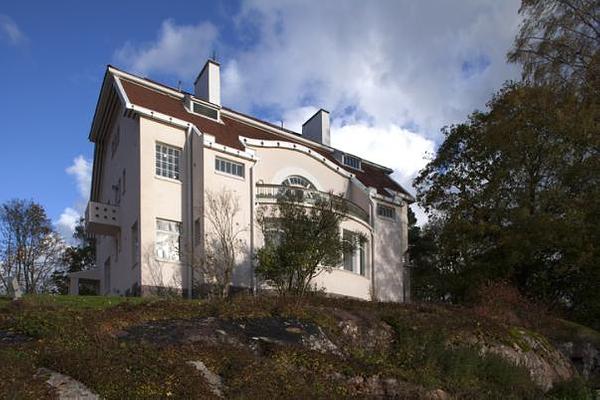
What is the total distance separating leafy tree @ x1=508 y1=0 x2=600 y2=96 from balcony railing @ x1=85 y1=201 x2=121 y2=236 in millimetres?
16560

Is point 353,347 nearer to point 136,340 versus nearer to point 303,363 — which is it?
point 303,363

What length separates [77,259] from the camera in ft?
158

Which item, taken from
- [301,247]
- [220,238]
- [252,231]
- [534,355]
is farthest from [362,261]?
[534,355]

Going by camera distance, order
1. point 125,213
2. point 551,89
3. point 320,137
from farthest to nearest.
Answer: point 320,137
point 125,213
point 551,89

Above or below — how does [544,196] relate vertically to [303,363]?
above

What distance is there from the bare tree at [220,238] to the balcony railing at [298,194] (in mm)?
1309

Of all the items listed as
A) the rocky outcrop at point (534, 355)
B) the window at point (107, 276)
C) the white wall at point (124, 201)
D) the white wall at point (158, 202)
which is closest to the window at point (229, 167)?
the white wall at point (158, 202)

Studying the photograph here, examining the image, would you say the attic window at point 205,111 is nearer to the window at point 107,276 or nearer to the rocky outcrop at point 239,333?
the window at point 107,276

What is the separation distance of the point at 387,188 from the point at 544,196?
8.72 m

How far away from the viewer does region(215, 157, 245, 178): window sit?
2459 centimetres

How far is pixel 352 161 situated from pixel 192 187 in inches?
476

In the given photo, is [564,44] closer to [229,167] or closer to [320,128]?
[229,167]

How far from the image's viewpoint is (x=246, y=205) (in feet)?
81.1

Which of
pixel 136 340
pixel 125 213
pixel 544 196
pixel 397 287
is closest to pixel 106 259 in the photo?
pixel 125 213
